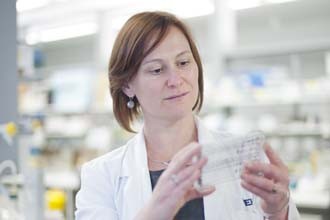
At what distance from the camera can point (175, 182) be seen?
904 mm

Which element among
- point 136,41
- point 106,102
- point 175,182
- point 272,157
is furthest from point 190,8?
point 175,182

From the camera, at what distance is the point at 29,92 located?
5.71 meters

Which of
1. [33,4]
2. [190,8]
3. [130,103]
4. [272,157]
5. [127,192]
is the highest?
[33,4]

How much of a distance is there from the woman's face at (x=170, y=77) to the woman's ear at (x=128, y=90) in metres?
0.10

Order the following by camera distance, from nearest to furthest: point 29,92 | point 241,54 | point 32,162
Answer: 1. point 32,162
2. point 241,54
3. point 29,92

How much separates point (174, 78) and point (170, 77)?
13 millimetres

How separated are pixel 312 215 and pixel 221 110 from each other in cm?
151

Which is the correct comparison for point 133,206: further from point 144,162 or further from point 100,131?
point 100,131

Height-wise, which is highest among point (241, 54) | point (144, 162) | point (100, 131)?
point (241, 54)

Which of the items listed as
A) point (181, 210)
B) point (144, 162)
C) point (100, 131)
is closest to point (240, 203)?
point (181, 210)

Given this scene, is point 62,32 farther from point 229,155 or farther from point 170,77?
point 229,155

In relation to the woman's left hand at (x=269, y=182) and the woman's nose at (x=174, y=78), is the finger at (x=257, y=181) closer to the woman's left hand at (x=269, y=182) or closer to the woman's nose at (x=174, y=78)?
the woman's left hand at (x=269, y=182)

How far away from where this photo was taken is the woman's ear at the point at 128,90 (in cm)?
129

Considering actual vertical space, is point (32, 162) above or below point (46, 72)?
below
